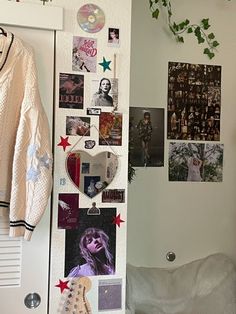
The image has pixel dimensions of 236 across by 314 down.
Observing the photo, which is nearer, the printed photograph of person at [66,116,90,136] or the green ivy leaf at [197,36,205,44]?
the printed photograph of person at [66,116,90,136]

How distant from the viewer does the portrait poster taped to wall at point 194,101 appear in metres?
2.21

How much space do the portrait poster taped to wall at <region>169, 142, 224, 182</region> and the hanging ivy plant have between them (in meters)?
0.52

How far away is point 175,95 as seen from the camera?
2209mm

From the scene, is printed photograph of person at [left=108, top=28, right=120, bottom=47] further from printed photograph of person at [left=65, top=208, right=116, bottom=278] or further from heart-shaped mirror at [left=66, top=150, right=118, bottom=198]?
printed photograph of person at [left=65, top=208, right=116, bottom=278]

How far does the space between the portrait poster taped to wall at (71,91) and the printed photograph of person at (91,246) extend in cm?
43

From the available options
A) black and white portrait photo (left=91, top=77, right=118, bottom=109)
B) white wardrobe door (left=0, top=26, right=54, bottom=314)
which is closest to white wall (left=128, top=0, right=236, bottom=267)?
black and white portrait photo (left=91, top=77, right=118, bottom=109)

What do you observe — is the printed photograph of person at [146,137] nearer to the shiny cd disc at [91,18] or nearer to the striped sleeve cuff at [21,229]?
the shiny cd disc at [91,18]

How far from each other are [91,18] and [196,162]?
3.30 ft

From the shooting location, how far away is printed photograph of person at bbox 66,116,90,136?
1617 millimetres

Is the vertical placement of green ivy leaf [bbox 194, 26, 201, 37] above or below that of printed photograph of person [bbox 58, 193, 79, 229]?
above

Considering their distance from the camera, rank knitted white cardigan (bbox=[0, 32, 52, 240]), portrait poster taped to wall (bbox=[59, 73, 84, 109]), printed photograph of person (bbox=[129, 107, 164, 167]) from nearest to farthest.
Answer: knitted white cardigan (bbox=[0, 32, 52, 240]), portrait poster taped to wall (bbox=[59, 73, 84, 109]), printed photograph of person (bbox=[129, 107, 164, 167])

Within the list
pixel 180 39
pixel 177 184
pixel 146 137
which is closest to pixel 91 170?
pixel 146 137

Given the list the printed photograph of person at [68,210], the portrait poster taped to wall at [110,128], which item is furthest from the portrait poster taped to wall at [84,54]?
the printed photograph of person at [68,210]

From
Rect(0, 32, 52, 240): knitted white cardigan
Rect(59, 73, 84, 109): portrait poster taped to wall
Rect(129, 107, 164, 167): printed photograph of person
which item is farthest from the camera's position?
Rect(129, 107, 164, 167): printed photograph of person
